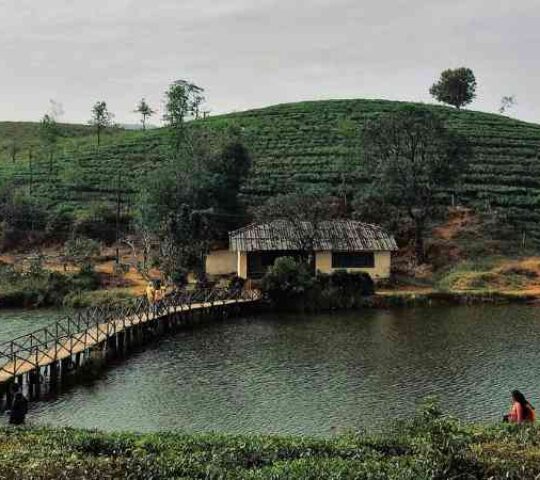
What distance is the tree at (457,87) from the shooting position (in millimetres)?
111562

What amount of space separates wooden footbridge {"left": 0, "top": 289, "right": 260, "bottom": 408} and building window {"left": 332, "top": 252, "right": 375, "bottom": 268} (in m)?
7.76

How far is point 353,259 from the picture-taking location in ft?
173

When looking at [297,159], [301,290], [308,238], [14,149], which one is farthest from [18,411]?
[14,149]

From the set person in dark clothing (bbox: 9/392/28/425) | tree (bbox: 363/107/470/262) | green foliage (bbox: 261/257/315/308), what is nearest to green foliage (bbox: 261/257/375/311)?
green foliage (bbox: 261/257/315/308)

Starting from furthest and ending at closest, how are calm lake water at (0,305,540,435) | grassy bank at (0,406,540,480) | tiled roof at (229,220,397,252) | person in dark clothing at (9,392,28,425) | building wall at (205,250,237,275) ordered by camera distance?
building wall at (205,250,237,275) < tiled roof at (229,220,397,252) < calm lake water at (0,305,540,435) < person in dark clothing at (9,392,28,425) < grassy bank at (0,406,540,480)

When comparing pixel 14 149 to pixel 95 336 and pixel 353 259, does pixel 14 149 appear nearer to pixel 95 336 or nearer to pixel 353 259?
pixel 353 259

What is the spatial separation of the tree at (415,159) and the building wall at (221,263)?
13072 mm

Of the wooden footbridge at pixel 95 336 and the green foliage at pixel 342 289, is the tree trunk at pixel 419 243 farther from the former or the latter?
the wooden footbridge at pixel 95 336

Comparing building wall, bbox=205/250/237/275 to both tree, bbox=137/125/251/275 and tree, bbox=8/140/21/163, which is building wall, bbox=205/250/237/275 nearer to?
tree, bbox=137/125/251/275

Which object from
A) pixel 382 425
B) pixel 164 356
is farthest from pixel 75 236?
pixel 382 425

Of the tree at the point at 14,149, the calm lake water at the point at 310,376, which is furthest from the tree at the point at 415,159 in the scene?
the tree at the point at 14,149

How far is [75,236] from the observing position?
65312 mm

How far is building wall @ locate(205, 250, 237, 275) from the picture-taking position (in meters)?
56.5

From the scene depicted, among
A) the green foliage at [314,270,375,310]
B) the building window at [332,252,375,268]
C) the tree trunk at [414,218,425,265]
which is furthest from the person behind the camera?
the tree trunk at [414,218,425,265]
